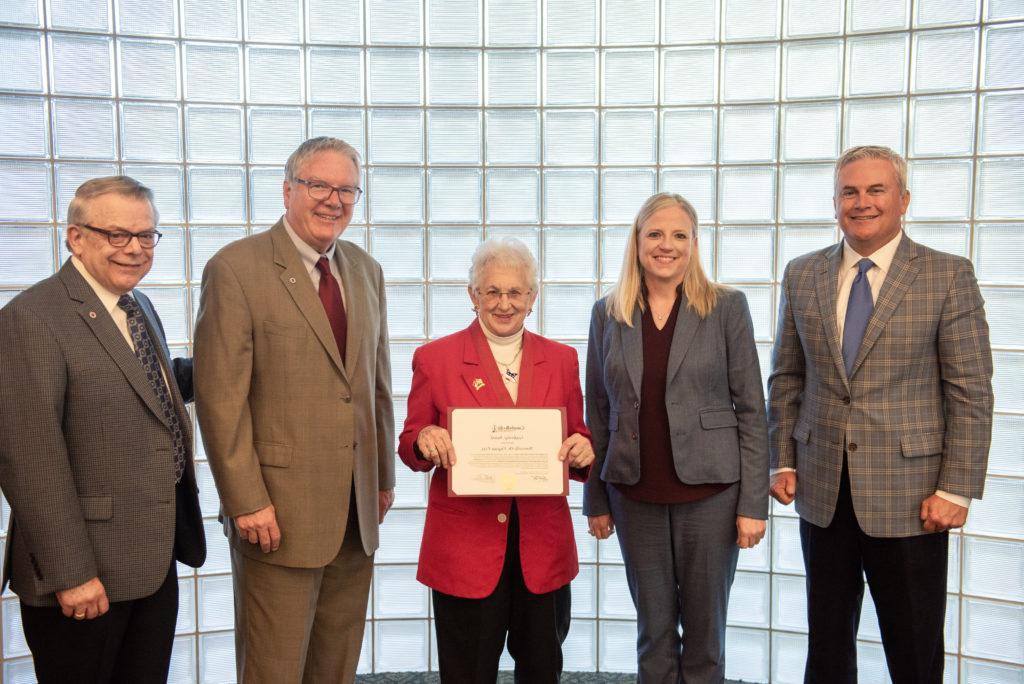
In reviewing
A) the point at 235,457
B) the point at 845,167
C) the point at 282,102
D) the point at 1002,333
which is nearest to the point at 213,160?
the point at 282,102

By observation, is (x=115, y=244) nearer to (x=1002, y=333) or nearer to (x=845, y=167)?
(x=845, y=167)

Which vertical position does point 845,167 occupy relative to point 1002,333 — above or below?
above

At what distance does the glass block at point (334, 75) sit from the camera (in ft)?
11.2

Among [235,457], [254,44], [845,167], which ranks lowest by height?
[235,457]

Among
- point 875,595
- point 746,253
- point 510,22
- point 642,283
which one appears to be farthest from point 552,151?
point 875,595

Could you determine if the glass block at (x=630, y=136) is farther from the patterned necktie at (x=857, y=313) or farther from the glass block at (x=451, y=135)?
the patterned necktie at (x=857, y=313)

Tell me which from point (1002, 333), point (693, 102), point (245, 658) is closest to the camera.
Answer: point (245, 658)

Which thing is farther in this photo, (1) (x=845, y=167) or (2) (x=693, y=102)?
(2) (x=693, y=102)

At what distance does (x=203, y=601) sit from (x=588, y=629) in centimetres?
177

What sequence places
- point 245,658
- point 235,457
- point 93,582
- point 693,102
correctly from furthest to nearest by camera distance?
point 693,102
point 245,658
point 235,457
point 93,582

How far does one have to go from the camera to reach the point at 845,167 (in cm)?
249

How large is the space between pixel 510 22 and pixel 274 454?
2.21 meters

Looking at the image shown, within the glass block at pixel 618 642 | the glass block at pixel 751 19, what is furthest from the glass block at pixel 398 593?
the glass block at pixel 751 19

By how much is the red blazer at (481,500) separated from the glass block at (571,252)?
120cm
